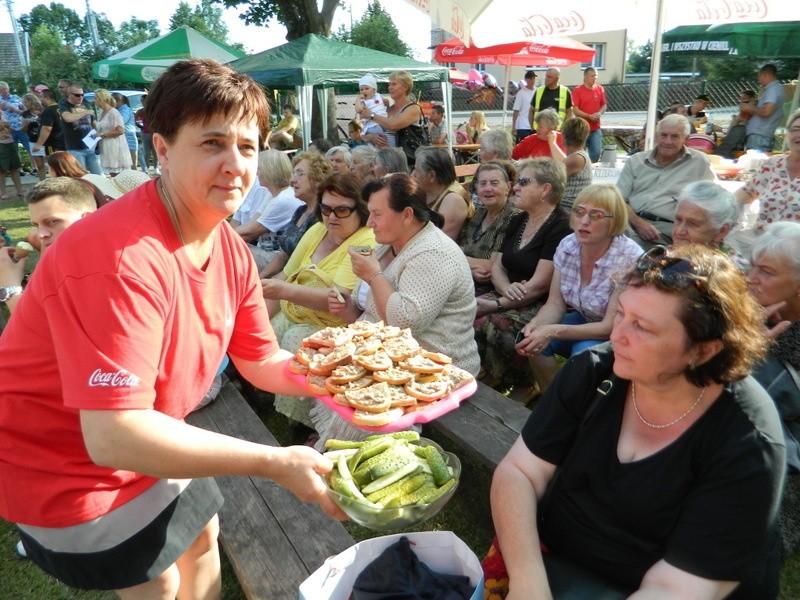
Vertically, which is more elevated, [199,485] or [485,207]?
[485,207]

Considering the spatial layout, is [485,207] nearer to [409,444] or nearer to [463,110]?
[409,444]

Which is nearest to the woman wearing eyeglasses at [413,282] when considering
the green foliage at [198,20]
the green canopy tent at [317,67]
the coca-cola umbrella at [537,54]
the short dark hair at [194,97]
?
the short dark hair at [194,97]

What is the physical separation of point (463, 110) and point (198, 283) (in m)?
32.7

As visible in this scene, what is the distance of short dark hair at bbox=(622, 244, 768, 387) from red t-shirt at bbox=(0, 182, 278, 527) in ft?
3.92

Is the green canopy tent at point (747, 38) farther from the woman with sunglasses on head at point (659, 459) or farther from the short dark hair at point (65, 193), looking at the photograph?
the woman with sunglasses on head at point (659, 459)

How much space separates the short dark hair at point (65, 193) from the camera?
10.4ft

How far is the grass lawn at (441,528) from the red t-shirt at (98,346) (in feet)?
4.91

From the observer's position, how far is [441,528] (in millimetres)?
3098

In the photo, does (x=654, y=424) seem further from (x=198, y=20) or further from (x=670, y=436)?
(x=198, y=20)

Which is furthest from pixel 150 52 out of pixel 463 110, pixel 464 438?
pixel 463 110

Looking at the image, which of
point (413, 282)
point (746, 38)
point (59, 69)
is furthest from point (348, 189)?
point (59, 69)

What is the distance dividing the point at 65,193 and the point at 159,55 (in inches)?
511

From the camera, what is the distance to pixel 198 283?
Answer: 1.52 metres

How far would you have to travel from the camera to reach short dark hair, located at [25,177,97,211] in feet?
10.4
